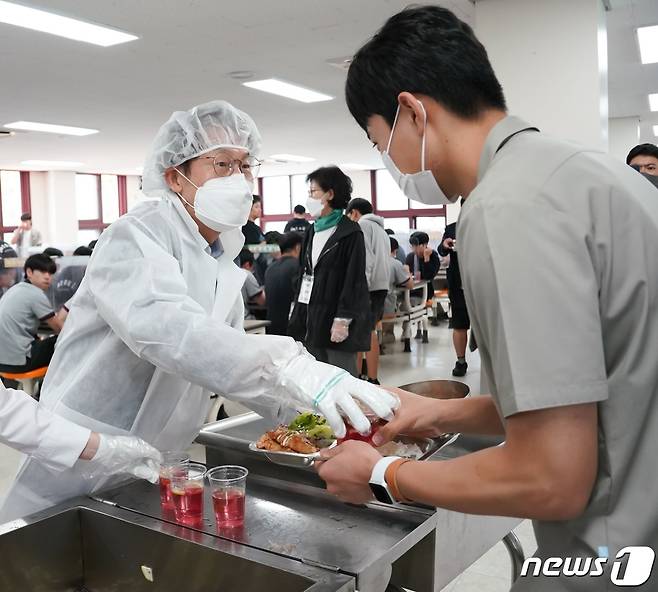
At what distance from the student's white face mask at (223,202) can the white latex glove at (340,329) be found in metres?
2.28

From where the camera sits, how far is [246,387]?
135 cm

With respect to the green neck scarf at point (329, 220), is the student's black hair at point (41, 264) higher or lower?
lower

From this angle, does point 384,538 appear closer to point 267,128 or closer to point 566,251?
point 566,251

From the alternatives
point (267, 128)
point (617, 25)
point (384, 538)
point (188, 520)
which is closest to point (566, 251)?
point (384, 538)

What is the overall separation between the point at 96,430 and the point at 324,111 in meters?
7.40

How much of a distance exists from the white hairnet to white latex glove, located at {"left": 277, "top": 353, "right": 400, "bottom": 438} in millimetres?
715

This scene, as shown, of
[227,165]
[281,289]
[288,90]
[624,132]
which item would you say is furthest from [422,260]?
[227,165]

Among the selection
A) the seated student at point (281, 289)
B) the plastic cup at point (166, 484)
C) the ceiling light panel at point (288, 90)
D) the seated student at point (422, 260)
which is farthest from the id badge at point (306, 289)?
the seated student at point (422, 260)

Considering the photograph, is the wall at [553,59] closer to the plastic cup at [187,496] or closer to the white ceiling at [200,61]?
the white ceiling at [200,61]

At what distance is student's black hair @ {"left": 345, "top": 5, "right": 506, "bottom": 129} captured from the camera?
3.09 feet

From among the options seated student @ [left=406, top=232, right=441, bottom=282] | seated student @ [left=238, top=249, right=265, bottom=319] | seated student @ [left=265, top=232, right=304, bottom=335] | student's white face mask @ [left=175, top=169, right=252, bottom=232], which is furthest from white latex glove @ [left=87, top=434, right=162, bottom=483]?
seated student @ [left=406, top=232, right=441, bottom=282]

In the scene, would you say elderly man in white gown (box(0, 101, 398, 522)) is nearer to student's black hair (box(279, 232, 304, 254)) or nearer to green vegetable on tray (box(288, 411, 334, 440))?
green vegetable on tray (box(288, 411, 334, 440))

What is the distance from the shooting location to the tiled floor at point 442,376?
2574 millimetres

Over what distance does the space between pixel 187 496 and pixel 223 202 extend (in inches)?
28.7
